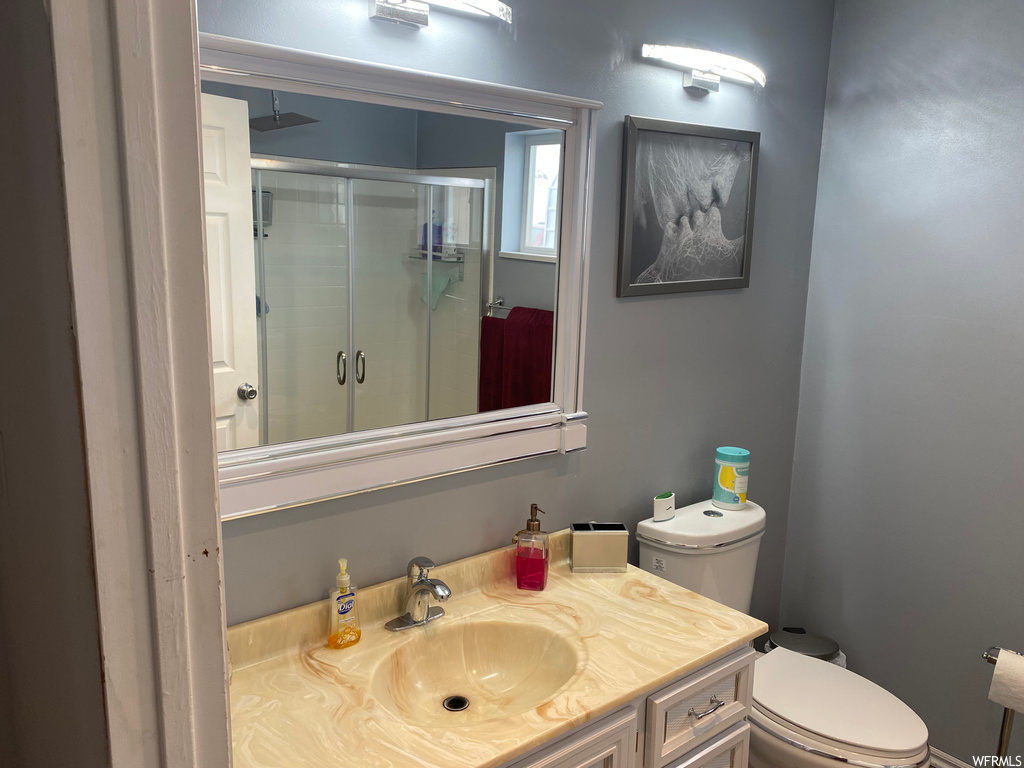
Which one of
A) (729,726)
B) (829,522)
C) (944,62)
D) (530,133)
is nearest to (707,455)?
(829,522)

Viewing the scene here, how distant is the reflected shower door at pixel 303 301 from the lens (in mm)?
1382

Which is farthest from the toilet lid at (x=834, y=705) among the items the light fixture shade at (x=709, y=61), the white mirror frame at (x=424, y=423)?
the light fixture shade at (x=709, y=61)

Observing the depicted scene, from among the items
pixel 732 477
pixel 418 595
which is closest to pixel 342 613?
pixel 418 595

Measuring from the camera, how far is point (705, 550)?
201 cm

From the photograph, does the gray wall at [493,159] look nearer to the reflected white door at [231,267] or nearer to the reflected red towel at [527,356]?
the reflected red towel at [527,356]

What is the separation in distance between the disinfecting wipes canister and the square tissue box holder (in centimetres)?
48

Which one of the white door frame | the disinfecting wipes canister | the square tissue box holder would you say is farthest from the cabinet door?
the disinfecting wipes canister

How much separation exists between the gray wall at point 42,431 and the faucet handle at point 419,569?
0.88 metres

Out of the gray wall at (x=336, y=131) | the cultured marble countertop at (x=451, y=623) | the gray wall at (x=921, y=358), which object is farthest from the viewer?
the gray wall at (x=921, y=358)

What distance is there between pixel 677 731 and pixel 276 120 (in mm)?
1361

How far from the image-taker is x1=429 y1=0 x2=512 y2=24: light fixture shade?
146cm

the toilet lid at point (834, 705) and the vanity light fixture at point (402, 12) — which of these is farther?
the toilet lid at point (834, 705)

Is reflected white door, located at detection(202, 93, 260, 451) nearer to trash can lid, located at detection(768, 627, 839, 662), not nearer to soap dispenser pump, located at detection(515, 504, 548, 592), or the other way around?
soap dispenser pump, located at detection(515, 504, 548, 592)

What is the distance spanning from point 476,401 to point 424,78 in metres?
0.66
